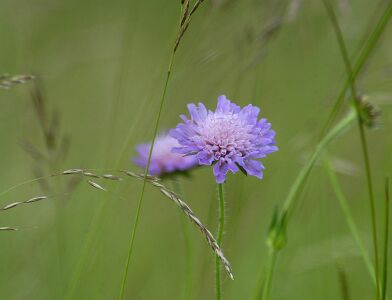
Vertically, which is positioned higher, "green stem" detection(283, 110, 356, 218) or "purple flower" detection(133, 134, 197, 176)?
"purple flower" detection(133, 134, 197, 176)

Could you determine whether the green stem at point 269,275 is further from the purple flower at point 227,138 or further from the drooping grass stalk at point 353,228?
the drooping grass stalk at point 353,228

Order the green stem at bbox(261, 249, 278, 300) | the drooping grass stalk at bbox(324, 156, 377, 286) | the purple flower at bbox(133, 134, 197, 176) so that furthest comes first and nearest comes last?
the purple flower at bbox(133, 134, 197, 176), the drooping grass stalk at bbox(324, 156, 377, 286), the green stem at bbox(261, 249, 278, 300)

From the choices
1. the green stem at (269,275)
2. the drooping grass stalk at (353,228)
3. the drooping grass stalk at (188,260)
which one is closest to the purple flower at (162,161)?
the drooping grass stalk at (188,260)

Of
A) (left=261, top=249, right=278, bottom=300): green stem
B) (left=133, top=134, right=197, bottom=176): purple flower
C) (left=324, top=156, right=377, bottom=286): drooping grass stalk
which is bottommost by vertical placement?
(left=261, top=249, right=278, bottom=300): green stem

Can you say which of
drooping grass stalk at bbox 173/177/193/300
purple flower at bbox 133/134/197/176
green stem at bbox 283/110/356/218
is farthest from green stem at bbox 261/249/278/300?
purple flower at bbox 133/134/197/176

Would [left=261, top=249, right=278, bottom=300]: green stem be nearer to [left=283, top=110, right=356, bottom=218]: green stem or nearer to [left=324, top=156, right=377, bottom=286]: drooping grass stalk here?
[left=283, top=110, right=356, bottom=218]: green stem

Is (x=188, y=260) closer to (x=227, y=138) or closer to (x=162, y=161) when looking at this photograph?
(x=162, y=161)

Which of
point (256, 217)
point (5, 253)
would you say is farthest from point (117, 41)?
point (5, 253)
